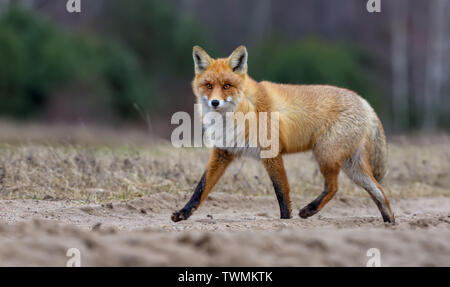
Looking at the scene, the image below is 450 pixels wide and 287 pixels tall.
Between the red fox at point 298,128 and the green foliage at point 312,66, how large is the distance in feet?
69.1

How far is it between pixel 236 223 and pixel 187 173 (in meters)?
3.01

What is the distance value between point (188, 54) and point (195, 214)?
2795 cm

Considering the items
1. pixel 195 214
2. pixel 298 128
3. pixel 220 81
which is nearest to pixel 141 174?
pixel 195 214

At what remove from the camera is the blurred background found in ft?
85.3

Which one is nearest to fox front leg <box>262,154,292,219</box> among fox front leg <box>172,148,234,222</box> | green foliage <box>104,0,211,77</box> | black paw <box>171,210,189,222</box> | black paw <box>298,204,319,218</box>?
black paw <box>298,204,319,218</box>

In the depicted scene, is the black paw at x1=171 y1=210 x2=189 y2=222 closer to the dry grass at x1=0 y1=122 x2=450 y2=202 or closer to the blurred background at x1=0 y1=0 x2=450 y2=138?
the dry grass at x1=0 y1=122 x2=450 y2=202

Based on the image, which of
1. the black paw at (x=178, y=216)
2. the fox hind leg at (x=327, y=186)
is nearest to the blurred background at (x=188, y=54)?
the fox hind leg at (x=327, y=186)

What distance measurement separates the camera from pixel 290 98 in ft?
25.0

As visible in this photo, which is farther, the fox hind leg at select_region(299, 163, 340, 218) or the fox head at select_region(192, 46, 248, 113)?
the fox hind leg at select_region(299, 163, 340, 218)

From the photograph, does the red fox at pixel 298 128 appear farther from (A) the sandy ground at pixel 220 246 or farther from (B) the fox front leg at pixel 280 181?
(A) the sandy ground at pixel 220 246

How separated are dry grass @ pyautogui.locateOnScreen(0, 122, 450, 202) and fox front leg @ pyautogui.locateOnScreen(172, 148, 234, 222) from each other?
4.99ft

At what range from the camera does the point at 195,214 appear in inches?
315

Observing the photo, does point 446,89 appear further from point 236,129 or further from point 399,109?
point 236,129

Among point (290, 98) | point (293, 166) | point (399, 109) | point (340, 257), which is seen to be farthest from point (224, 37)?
point (340, 257)
